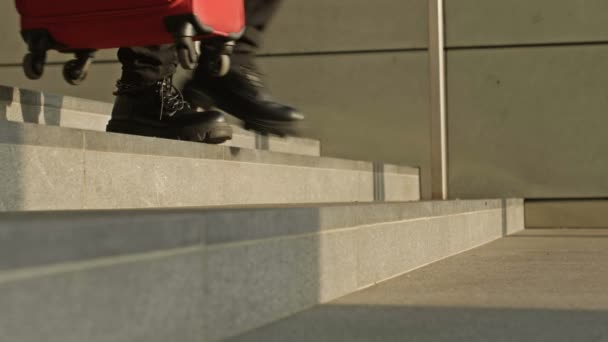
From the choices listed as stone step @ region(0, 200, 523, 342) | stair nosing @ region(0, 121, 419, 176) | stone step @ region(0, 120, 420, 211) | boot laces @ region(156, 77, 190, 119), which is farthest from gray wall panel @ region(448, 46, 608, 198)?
stone step @ region(0, 200, 523, 342)

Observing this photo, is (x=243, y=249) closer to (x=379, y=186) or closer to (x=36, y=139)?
(x=36, y=139)

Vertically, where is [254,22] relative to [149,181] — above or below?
above

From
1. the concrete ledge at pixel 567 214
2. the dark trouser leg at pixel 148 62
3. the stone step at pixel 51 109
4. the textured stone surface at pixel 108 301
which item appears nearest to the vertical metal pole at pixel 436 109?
the stone step at pixel 51 109

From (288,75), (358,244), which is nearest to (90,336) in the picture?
(358,244)

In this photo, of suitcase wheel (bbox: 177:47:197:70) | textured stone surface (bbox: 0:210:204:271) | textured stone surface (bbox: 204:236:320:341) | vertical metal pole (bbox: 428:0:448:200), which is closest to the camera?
textured stone surface (bbox: 0:210:204:271)

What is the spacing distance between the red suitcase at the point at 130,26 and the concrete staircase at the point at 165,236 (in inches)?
5.6

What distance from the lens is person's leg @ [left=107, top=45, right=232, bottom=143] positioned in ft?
5.81

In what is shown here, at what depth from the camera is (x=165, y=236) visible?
33.1 inches

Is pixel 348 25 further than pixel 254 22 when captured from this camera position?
Yes

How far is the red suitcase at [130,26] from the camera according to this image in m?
1.58

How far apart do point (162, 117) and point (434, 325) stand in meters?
0.88

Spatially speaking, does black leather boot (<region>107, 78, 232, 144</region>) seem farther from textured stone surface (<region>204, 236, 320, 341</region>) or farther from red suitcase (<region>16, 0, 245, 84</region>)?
textured stone surface (<region>204, 236, 320, 341</region>)

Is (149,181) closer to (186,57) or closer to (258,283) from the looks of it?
(186,57)

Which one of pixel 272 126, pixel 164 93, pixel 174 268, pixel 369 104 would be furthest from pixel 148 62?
pixel 369 104
